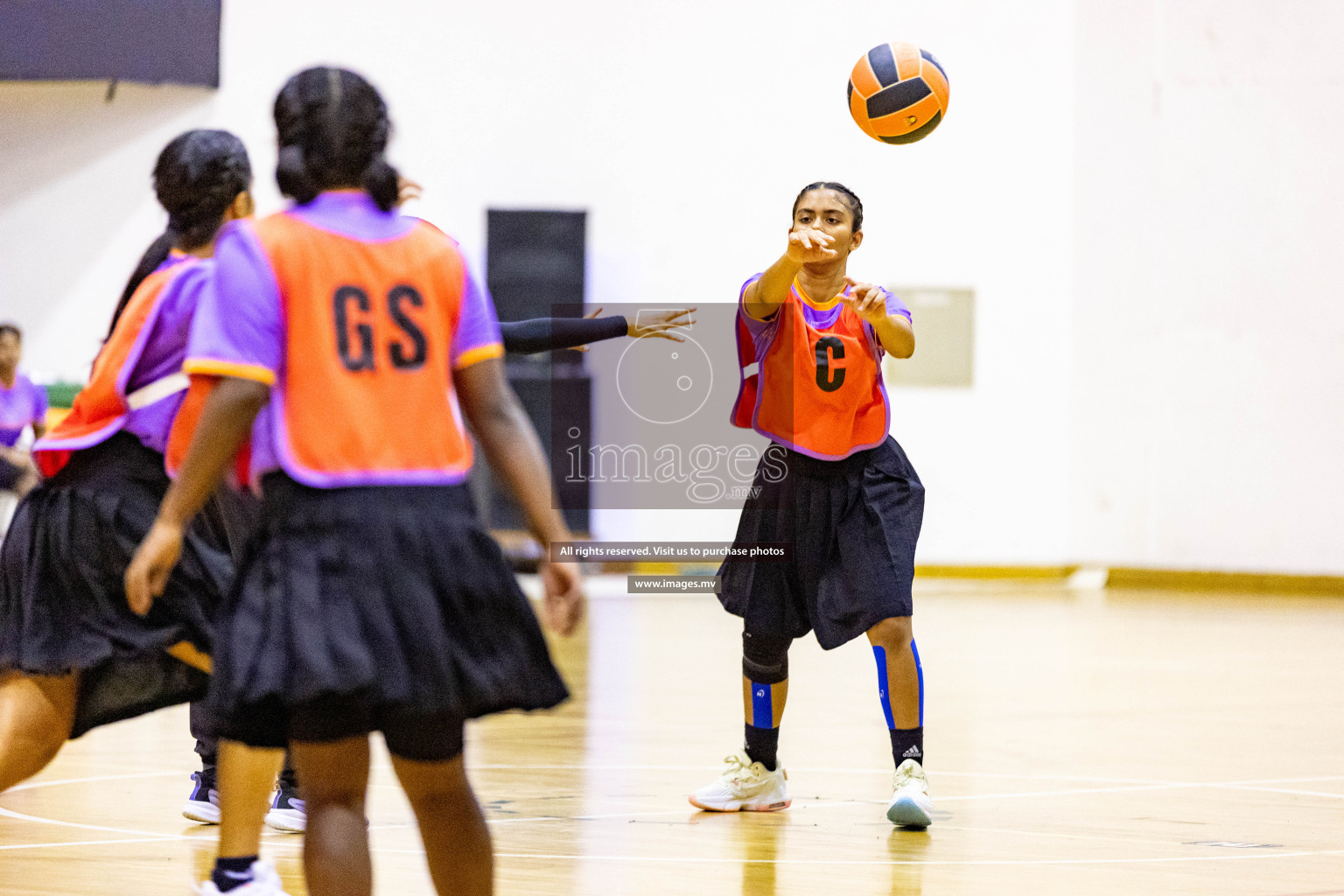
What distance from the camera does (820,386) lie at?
4.13 m

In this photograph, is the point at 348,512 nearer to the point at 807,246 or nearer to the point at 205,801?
the point at 807,246

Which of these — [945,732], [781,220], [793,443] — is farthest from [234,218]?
[781,220]

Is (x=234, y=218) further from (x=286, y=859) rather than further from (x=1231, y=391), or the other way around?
(x=1231, y=391)

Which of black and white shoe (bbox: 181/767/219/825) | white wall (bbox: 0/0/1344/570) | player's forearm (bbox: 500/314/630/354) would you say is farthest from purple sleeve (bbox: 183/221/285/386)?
white wall (bbox: 0/0/1344/570)

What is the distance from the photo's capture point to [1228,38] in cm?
1202

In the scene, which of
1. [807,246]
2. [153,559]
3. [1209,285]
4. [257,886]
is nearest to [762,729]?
[807,246]

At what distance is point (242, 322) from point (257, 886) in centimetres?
108

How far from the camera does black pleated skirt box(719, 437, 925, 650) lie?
406 centimetres

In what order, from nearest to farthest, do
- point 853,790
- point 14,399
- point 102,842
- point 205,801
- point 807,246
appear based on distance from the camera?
point 102,842
point 807,246
point 205,801
point 853,790
point 14,399

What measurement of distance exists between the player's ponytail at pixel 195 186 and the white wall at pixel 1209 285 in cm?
1038

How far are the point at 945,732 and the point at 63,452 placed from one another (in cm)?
354

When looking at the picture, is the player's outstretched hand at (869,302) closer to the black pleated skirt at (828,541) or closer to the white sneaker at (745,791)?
the black pleated skirt at (828,541)

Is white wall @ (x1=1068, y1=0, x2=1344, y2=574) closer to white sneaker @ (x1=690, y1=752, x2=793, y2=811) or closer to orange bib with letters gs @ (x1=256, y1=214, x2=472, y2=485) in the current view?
white sneaker @ (x1=690, y1=752, x2=793, y2=811)

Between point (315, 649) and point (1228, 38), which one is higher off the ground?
point (1228, 38)
